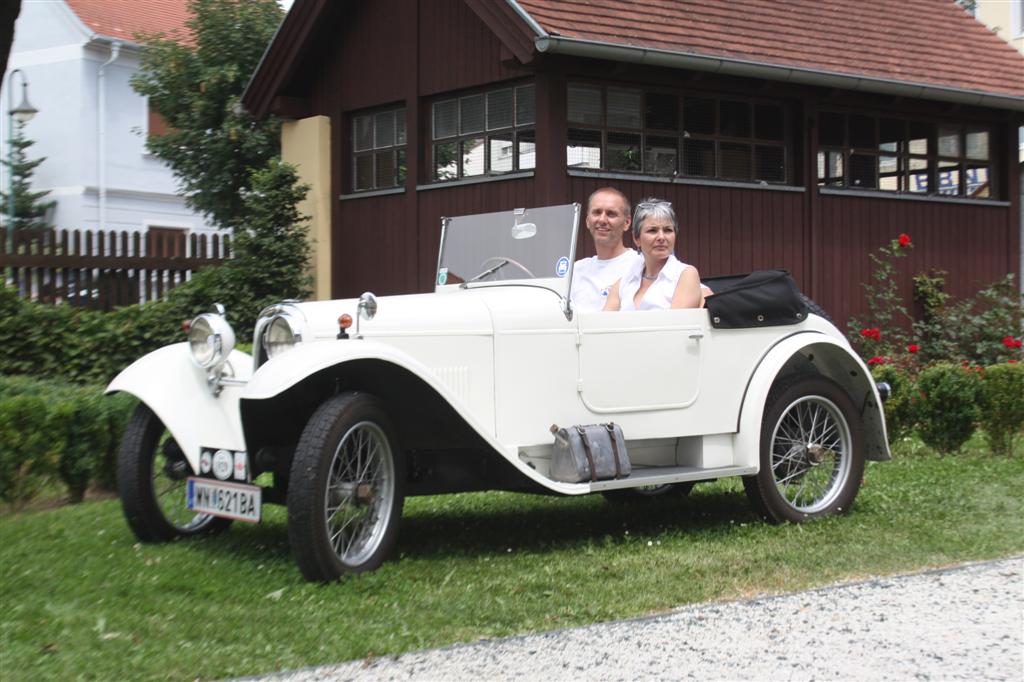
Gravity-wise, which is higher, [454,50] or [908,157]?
[454,50]

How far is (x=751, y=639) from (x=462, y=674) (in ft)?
3.68

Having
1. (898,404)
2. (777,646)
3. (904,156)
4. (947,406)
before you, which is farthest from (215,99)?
(777,646)

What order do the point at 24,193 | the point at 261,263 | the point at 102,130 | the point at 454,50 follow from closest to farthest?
the point at 454,50, the point at 261,263, the point at 24,193, the point at 102,130

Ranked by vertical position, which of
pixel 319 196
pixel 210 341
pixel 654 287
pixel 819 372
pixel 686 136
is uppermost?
pixel 686 136

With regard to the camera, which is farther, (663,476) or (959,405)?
(959,405)

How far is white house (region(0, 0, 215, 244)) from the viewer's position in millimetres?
27438

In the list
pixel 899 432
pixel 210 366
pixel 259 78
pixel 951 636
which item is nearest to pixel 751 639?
pixel 951 636

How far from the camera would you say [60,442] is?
7.63 metres

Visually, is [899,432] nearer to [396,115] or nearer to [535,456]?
[535,456]

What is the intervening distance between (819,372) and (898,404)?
2.84 metres

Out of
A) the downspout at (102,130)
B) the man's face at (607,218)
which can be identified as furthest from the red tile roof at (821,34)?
the downspout at (102,130)

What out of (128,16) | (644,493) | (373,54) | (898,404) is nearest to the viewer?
(644,493)

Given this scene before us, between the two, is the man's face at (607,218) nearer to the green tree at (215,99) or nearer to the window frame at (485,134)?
the window frame at (485,134)

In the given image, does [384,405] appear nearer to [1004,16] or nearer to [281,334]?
[281,334]
